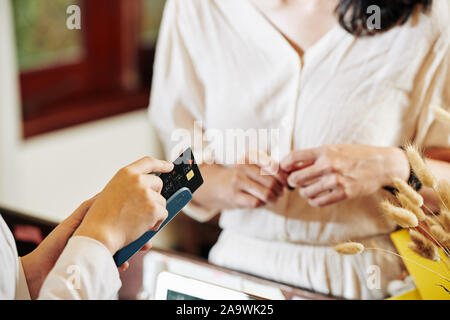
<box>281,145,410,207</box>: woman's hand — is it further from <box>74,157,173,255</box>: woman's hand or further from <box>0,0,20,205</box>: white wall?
<box>0,0,20,205</box>: white wall

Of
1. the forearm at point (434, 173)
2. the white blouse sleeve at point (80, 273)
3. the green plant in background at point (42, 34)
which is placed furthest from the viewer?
the green plant in background at point (42, 34)

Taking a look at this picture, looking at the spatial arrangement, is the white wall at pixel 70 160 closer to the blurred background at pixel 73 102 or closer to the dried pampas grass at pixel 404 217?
the blurred background at pixel 73 102

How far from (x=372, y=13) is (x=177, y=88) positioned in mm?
366

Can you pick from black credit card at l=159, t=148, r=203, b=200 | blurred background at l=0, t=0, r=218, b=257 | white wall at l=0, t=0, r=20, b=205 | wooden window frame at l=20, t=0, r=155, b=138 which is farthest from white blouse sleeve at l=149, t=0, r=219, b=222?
wooden window frame at l=20, t=0, r=155, b=138

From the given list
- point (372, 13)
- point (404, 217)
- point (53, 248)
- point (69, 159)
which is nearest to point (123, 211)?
point (53, 248)

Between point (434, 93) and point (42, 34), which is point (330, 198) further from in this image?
point (42, 34)

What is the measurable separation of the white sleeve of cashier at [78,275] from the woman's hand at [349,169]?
16.0 inches

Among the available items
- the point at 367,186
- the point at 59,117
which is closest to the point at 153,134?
the point at 59,117

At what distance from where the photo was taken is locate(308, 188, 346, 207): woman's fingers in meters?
0.85

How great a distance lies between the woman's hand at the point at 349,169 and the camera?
83 cm

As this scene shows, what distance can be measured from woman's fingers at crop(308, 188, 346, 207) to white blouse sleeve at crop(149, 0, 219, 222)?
222 millimetres

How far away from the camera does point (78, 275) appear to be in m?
0.51
